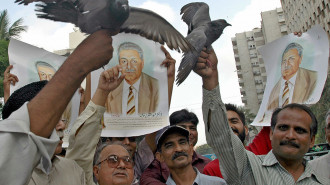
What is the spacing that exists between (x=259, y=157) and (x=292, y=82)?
1.12 m

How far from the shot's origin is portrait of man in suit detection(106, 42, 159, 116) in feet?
7.41

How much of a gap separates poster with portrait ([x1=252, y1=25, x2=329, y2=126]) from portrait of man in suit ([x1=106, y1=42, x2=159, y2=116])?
1.12m

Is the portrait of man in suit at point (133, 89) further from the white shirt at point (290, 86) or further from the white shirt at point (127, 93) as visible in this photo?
the white shirt at point (290, 86)

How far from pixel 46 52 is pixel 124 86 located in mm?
730

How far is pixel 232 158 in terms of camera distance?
2.09 m

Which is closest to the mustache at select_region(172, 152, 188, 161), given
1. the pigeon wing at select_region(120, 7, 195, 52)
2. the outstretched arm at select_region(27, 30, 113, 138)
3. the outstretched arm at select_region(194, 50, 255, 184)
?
the outstretched arm at select_region(194, 50, 255, 184)

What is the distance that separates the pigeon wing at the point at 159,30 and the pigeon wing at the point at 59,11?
1.07 ft

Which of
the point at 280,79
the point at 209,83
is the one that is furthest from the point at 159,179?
the point at 280,79

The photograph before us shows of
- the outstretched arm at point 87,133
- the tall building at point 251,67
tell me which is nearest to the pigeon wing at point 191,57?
the outstretched arm at point 87,133

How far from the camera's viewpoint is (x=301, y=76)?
10.3 feet

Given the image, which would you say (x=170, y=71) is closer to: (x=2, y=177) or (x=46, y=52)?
(x=46, y=52)

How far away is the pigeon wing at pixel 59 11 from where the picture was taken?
1246mm

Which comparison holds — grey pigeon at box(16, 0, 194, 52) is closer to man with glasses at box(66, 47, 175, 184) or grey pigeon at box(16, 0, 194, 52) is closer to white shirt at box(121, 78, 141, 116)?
man with glasses at box(66, 47, 175, 184)

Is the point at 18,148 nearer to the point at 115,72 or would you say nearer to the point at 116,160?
the point at 115,72
